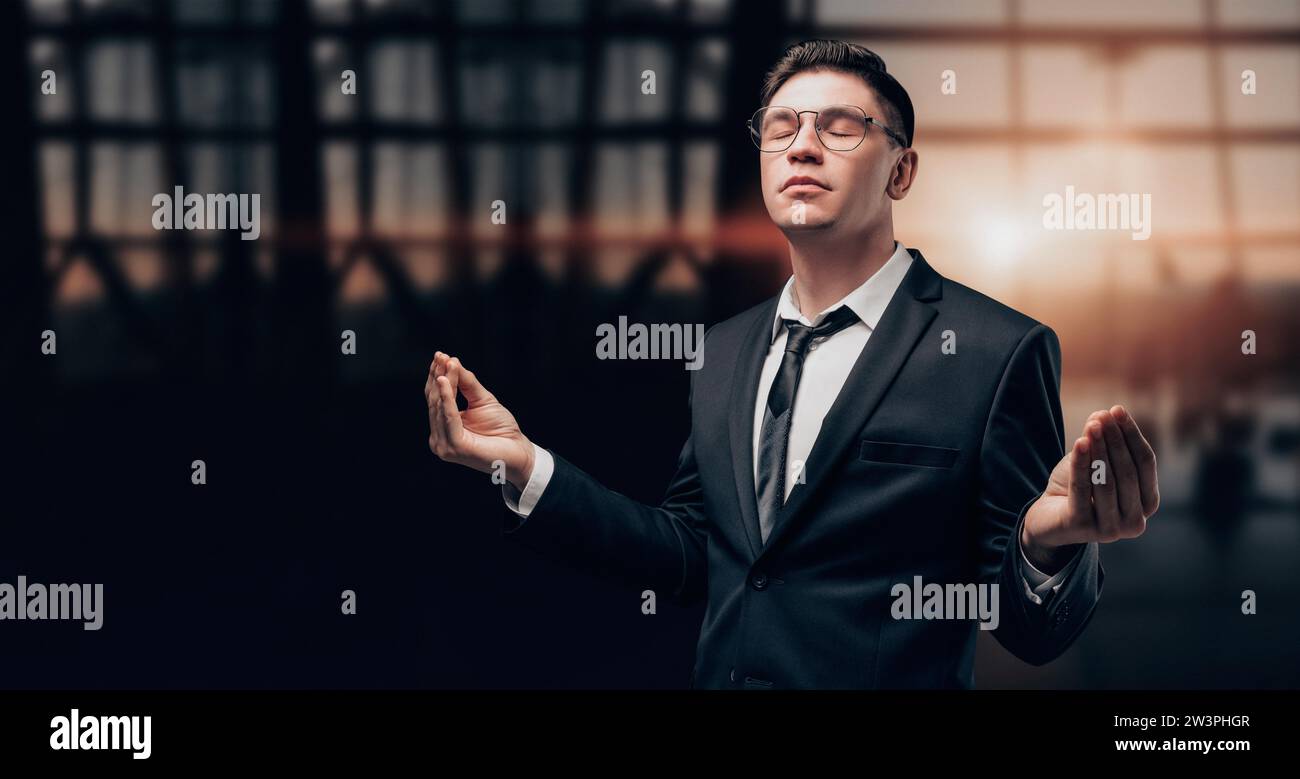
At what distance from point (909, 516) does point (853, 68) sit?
3.36 ft

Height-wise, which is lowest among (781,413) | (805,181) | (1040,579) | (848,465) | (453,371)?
(1040,579)

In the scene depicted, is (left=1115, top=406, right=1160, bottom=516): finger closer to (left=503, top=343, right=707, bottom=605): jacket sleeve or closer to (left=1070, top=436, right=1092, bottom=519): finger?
(left=1070, top=436, right=1092, bottom=519): finger

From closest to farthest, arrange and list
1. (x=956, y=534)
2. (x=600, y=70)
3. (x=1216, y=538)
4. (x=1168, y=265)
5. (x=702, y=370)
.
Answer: (x=956, y=534) < (x=702, y=370) < (x=600, y=70) < (x=1168, y=265) < (x=1216, y=538)

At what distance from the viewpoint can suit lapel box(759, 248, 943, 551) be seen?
2033 mm

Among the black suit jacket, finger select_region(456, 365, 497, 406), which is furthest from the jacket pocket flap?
finger select_region(456, 365, 497, 406)

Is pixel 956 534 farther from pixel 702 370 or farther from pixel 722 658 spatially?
pixel 702 370

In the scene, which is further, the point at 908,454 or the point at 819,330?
the point at 819,330

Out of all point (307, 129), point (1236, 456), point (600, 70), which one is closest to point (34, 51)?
point (307, 129)

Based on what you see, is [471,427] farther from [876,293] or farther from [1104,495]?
[1104,495]

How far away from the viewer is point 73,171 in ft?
11.9

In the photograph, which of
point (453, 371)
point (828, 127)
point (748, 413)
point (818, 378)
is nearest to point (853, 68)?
point (828, 127)

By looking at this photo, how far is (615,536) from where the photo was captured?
7.41 ft

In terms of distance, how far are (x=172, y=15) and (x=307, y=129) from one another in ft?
1.98

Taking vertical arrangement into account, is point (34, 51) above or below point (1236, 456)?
above
